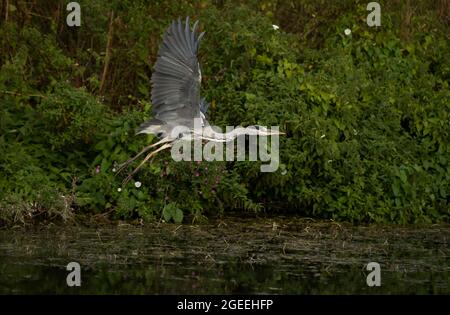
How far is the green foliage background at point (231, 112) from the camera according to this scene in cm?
970

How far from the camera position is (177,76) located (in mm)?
8711

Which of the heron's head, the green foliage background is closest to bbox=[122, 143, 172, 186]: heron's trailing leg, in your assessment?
the green foliage background

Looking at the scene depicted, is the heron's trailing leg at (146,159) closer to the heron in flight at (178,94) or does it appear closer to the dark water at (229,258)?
the heron in flight at (178,94)

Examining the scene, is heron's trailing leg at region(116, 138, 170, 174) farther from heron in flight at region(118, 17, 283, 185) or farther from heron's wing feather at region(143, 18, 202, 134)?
heron's wing feather at region(143, 18, 202, 134)

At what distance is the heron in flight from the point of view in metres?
8.63

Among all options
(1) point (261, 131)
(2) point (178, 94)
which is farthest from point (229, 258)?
(1) point (261, 131)

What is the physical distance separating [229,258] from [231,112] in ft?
8.10

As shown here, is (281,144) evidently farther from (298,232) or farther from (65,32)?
(65,32)

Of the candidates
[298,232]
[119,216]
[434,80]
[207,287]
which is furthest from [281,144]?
[207,287]

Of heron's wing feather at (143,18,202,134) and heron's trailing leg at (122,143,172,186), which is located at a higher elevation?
heron's wing feather at (143,18,202,134)

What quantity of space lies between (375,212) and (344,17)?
2668 millimetres

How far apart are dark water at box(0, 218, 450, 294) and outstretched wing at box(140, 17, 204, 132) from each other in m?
1.11

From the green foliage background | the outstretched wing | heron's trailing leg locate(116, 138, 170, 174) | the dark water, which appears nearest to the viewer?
the dark water

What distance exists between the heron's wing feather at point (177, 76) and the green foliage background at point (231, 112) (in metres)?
0.94
